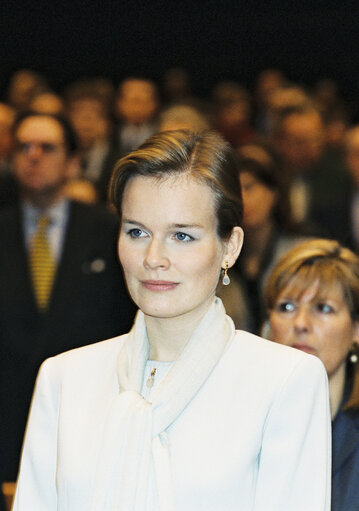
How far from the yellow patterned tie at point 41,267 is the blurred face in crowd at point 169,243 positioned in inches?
80.8

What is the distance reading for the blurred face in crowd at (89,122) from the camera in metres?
7.50

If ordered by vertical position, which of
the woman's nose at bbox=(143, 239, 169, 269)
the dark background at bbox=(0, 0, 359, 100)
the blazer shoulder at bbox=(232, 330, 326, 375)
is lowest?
the blazer shoulder at bbox=(232, 330, 326, 375)

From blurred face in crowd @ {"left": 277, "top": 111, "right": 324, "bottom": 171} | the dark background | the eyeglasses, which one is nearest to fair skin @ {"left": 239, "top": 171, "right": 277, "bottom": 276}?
the eyeglasses

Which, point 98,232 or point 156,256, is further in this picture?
point 98,232

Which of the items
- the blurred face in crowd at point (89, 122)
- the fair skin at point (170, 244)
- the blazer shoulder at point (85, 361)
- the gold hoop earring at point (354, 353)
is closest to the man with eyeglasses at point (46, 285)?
the gold hoop earring at point (354, 353)

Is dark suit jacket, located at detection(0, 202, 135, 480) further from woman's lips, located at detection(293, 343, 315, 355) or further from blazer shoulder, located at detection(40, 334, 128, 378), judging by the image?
blazer shoulder, located at detection(40, 334, 128, 378)

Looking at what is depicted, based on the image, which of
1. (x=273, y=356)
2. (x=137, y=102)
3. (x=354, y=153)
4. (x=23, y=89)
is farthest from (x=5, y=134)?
(x=273, y=356)

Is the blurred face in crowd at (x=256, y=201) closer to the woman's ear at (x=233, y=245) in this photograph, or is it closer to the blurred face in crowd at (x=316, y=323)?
the blurred face in crowd at (x=316, y=323)

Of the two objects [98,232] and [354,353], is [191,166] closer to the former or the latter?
[354,353]

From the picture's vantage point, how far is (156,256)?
6.75 feet

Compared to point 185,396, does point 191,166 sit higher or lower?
higher

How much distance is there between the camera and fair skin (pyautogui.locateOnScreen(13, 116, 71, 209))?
4367 mm

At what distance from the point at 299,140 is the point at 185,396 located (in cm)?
447

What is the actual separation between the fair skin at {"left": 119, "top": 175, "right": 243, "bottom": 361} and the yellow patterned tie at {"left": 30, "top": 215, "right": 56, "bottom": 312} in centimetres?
205
